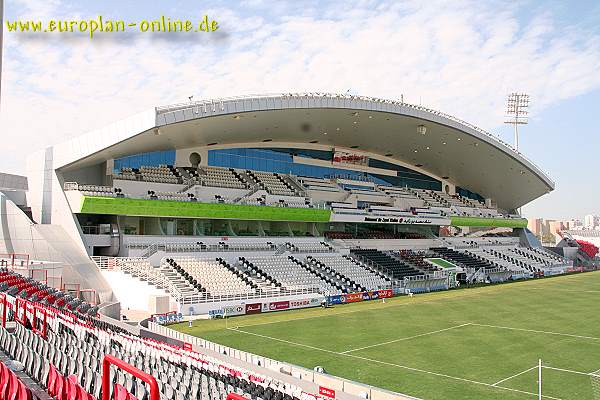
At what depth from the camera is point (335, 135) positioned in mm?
56062

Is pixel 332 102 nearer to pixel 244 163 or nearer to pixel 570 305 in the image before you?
pixel 244 163

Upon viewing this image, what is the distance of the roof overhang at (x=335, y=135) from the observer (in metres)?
38.1

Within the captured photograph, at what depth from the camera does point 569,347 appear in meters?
24.6

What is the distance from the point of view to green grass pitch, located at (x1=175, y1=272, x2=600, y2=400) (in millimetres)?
18859

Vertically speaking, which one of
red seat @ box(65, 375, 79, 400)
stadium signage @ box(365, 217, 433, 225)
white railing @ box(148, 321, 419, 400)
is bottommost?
white railing @ box(148, 321, 419, 400)

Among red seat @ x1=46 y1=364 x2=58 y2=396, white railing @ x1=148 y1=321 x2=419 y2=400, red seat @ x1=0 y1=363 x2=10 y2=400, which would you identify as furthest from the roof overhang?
red seat @ x1=0 y1=363 x2=10 y2=400

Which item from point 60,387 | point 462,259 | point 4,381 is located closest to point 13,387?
point 4,381

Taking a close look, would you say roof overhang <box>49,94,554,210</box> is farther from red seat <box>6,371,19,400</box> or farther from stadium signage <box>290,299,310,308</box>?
red seat <box>6,371,19,400</box>

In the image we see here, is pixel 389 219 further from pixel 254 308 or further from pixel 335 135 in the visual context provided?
pixel 254 308

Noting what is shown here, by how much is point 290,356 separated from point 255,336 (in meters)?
4.63

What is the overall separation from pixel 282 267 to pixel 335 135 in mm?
17900

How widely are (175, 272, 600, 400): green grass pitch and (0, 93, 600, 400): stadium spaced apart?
0.14 meters

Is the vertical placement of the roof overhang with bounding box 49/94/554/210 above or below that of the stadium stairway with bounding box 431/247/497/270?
above

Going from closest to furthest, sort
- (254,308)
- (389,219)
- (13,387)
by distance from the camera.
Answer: (13,387) → (254,308) → (389,219)
